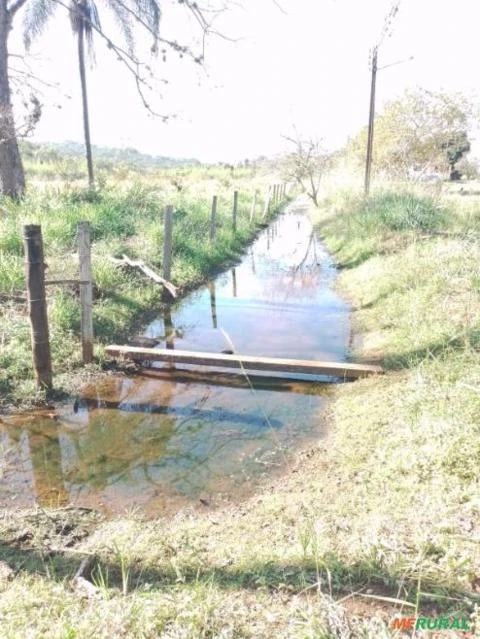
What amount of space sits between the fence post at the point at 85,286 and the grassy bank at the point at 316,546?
2.29 m

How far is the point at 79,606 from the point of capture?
1.87 metres

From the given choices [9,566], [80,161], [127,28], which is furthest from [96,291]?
[80,161]

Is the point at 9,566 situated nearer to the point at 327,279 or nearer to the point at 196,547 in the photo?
the point at 196,547

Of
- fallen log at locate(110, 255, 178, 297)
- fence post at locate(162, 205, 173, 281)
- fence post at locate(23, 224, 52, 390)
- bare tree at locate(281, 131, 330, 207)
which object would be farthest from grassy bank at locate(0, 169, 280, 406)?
bare tree at locate(281, 131, 330, 207)

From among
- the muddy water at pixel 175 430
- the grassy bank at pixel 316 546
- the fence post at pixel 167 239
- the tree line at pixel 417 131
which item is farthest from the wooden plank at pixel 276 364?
the tree line at pixel 417 131

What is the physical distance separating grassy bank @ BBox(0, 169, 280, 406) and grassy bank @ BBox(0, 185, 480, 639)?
2.23 metres

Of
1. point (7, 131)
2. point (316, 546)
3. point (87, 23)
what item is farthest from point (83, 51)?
point (316, 546)

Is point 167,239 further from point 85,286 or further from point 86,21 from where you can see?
point 86,21

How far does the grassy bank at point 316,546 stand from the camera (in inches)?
69.6

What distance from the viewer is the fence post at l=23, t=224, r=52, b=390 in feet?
12.4

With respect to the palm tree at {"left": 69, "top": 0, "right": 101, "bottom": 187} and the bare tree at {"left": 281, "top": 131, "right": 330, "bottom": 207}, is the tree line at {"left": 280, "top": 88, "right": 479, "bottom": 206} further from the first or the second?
the palm tree at {"left": 69, "top": 0, "right": 101, "bottom": 187}

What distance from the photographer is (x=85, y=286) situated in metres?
4.58

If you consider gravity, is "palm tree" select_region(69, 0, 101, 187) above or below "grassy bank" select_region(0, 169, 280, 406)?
above

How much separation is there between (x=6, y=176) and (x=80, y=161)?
1483 cm
